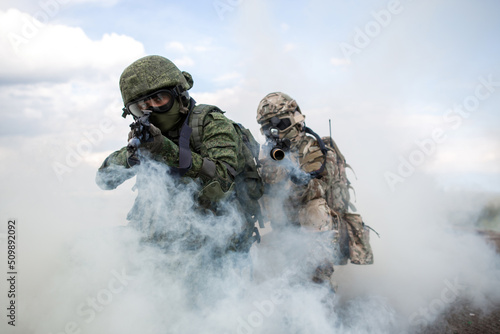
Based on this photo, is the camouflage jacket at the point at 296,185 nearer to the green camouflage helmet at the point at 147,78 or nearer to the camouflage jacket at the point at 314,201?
the camouflage jacket at the point at 314,201

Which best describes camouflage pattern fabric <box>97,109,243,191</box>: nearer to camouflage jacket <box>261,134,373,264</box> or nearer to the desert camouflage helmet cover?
camouflage jacket <box>261,134,373,264</box>

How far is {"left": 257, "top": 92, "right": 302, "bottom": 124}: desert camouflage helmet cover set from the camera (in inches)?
200

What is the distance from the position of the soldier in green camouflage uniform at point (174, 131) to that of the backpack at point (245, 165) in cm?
3

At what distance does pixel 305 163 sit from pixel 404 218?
472cm

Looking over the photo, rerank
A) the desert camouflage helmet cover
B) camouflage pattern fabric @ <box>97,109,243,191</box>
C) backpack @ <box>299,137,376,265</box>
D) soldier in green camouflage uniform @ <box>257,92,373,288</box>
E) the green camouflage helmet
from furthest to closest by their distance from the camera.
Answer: the desert camouflage helmet cover → backpack @ <box>299,137,376,265</box> → soldier in green camouflage uniform @ <box>257,92,373,288</box> → the green camouflage helmet → camouflage pattern fabric @ <box>97,109,243,191</box>

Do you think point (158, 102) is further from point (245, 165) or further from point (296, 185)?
point (296, 185)

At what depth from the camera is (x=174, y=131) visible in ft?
10.7

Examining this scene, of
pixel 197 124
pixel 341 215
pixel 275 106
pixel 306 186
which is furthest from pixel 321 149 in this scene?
pixel 197 124

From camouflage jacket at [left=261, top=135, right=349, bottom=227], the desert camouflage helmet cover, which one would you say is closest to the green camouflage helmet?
camouflage jacket at [left=261, top=135, right=349, bottom=227]

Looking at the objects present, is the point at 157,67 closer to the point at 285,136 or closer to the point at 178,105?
the point at 178,105

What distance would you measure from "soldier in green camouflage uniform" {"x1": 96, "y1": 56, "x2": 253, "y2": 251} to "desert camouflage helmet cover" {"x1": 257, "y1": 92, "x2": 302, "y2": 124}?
1892 millimetres

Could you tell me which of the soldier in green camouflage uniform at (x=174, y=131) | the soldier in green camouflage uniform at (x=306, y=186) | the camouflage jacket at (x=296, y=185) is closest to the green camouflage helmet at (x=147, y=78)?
the soldier in green camouflage uniform at (x=174, y=131)

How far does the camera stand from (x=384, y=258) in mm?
7133

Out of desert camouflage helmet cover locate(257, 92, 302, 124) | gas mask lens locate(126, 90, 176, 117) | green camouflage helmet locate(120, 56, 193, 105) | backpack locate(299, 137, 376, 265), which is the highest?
desert camouflage helmet cover locate(257, 92, 302, 124)
